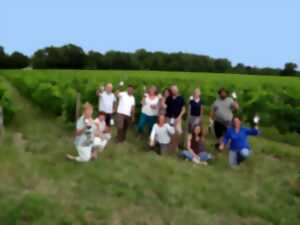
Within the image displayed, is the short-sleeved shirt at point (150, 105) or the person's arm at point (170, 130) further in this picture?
the short-sleeved shirt at point (150, 105)

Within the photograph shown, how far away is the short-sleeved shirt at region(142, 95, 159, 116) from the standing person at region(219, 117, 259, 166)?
231 cm

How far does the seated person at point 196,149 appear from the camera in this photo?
13.5 m

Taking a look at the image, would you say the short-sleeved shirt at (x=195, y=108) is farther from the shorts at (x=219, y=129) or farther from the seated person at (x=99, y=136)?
the seated person at (x=99, y=136)

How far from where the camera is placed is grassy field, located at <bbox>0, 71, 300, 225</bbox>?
9188 millimetres

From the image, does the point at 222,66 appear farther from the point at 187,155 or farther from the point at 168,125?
the point at 187,155

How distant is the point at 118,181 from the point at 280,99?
1162 centimetres

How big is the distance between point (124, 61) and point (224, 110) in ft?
152

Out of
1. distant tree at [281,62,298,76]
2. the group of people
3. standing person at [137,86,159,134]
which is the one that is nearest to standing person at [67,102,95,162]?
the group of people

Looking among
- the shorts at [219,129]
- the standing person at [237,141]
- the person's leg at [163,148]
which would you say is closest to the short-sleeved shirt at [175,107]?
the person's leg at [163,148]

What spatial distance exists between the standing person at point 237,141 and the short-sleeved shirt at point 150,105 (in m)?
2.31

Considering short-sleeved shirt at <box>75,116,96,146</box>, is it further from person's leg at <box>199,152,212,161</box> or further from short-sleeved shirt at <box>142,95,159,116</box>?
short-sleeved shirt at <box>142,95,159,116</box>

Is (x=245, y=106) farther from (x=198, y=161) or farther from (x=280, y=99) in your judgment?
(x=198, y=161)

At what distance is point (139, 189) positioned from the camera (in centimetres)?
1091

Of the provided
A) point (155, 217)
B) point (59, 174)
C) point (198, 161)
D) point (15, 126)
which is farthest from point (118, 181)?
point (15, 126)
